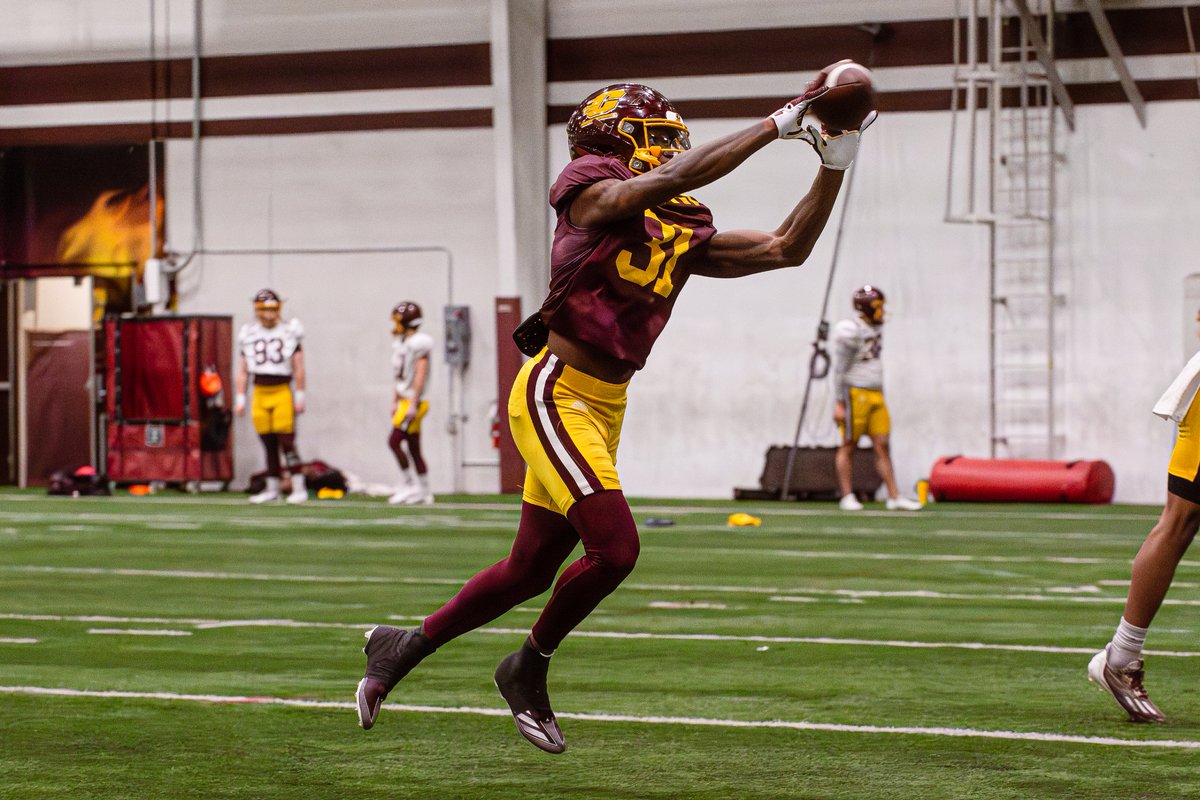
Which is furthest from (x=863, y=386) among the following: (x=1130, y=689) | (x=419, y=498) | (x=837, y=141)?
(x=837, y=141)

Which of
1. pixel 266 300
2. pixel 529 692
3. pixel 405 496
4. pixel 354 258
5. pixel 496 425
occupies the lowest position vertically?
pixel 405 496

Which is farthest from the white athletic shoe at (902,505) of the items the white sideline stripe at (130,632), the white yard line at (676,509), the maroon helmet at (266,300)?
the white sideline stripe at (130,632)

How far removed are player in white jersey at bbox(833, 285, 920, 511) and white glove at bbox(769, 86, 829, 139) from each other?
1171 centimetres

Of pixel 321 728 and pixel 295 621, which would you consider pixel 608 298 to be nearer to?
pixel 321 728

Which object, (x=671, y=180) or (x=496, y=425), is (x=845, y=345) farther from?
(x=671, y=180)

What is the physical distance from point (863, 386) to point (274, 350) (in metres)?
5.85

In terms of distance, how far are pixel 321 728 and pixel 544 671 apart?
107 centimetres

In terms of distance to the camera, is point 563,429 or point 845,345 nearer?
point 563,429

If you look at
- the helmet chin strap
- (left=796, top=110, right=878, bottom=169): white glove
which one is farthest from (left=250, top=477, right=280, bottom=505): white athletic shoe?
(left=796, top=110, right=878, bottom=169): white glove

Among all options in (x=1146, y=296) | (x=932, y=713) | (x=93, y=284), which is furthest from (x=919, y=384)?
(x=932, y=713)

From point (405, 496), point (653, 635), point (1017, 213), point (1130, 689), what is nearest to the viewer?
point (1130, 689)

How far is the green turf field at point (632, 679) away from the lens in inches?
192

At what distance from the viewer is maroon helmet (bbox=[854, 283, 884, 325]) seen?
1603 centimetres

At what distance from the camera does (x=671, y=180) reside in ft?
14.4
